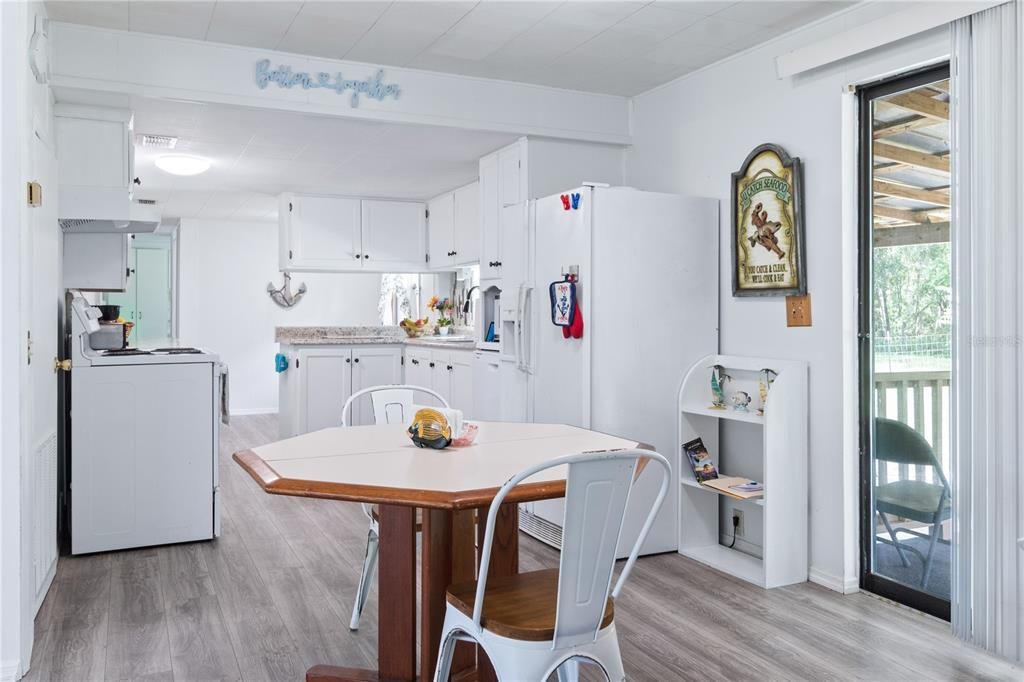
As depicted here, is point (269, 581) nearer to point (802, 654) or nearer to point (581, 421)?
point (581, 421)

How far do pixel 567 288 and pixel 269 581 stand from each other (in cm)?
184

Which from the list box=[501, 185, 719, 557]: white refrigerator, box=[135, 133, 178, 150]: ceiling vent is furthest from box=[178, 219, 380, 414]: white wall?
box=[501, 185, 719, 557]: white refrigerator

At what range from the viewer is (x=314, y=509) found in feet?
14.9

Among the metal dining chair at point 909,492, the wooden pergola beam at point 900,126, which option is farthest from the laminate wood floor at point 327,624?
the wooden pergola beam at point 900,126

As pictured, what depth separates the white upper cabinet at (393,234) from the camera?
671cm

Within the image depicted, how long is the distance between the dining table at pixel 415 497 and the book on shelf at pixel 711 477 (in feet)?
3.77

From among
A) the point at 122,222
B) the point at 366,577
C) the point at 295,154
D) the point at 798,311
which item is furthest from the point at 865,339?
the point at 295,154

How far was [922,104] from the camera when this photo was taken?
296 cm

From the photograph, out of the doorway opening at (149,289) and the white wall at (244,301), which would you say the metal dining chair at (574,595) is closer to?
the white wall at (244,301)

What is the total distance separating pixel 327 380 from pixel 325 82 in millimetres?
2967

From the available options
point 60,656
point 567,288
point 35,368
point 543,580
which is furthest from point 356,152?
point 543,580

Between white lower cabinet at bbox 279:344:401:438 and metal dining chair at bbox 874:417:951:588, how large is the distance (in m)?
4.11

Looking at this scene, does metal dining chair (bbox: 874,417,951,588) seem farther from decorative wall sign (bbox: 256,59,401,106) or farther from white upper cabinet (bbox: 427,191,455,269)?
white upper cabinet (bbox: 427,191,455,269)

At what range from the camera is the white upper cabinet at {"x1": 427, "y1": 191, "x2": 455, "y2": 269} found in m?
6.32
